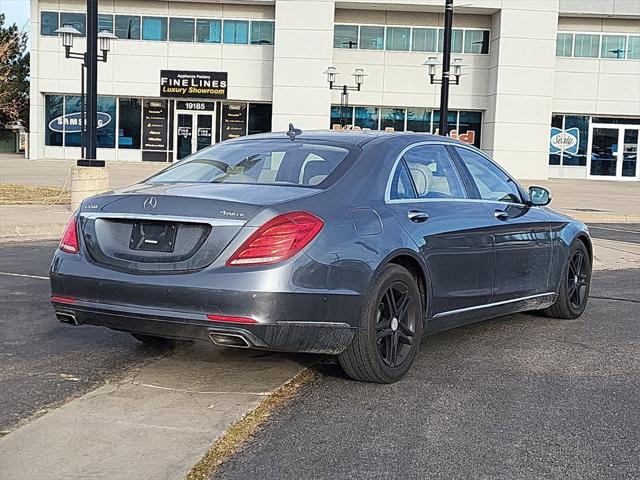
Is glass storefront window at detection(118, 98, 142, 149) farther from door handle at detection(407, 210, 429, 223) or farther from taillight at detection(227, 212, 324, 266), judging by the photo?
taillight at detection(227, 212, 324, 266)

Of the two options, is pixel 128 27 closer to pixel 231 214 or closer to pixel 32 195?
pixel 32 195

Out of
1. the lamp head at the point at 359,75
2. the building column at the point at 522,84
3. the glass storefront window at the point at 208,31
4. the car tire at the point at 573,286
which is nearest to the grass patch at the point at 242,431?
the car tire at the point at 573,286

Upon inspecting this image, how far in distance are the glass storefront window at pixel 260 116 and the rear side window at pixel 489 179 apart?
3451 cm

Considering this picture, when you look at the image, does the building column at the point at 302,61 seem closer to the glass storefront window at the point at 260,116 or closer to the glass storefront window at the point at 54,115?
the glass storefront window at the point at 260,116

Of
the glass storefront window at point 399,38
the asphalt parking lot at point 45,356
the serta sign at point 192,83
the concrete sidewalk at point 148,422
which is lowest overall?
the asphalt parking lot at point 45,356

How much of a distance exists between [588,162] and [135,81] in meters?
→ 22.0

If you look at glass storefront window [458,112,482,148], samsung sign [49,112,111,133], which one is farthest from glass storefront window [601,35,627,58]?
samsung sign [49,112,111,133]

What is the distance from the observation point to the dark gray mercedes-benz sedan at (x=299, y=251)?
4.43 m

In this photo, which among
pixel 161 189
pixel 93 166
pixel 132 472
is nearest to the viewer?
pixel 132 472

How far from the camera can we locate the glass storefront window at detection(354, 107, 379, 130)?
40.5 metres

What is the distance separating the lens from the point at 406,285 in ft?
16.7

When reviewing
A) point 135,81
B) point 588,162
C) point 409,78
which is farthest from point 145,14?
point 588,162

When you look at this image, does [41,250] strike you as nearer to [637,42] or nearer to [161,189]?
[161,189]

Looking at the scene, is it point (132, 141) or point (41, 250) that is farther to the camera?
point (132, 141)
